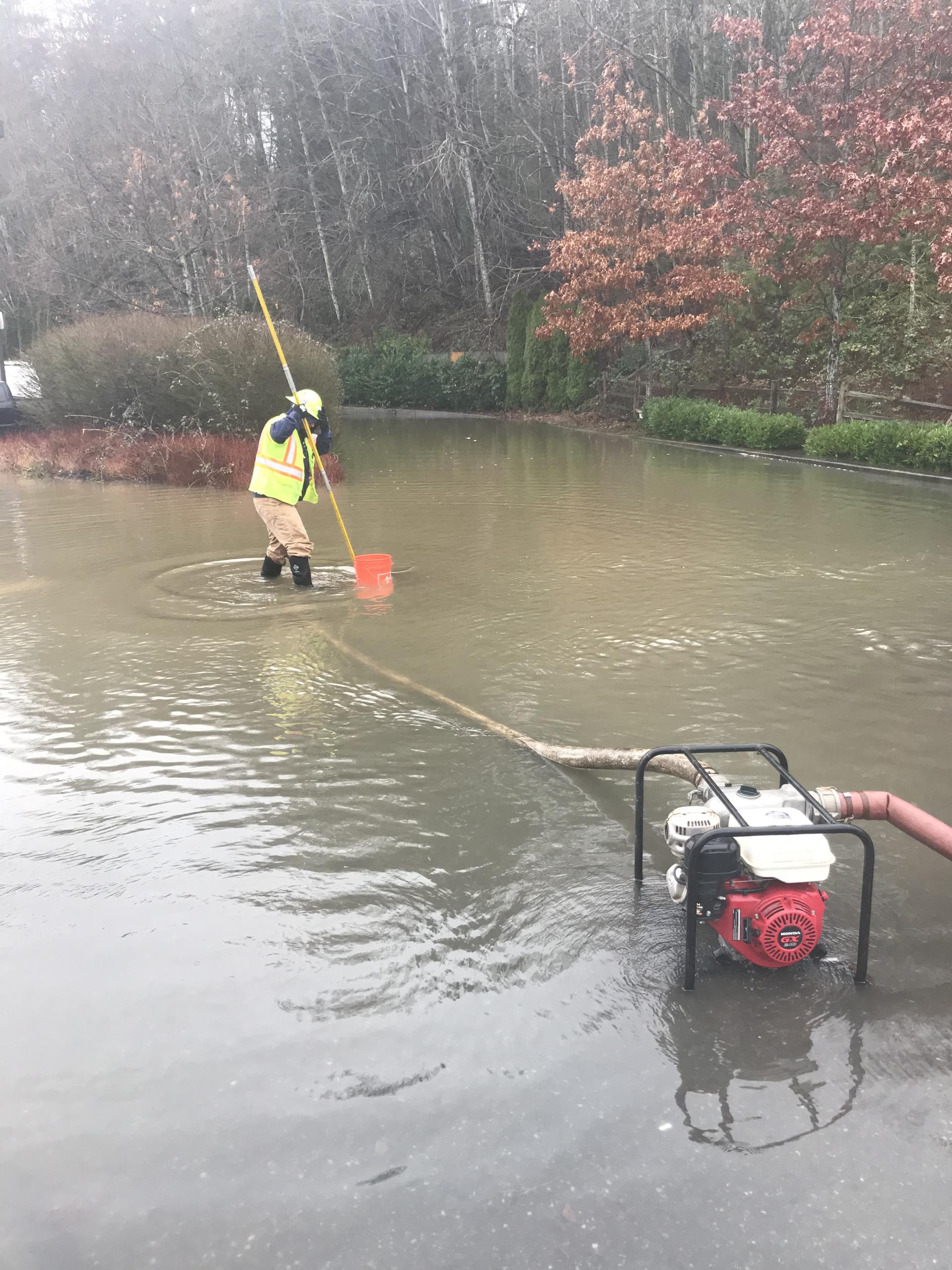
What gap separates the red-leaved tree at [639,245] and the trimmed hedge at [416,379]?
9.79m

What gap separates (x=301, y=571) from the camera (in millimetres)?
9438

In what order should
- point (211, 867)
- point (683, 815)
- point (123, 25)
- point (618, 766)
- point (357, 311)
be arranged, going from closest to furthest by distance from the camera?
point (683, 815) < point (211, 867) < point (618, 766) < point (123, 25) < point (357, 311)

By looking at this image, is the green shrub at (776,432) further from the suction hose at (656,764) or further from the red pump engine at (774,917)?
the red pump engine at (774,917)

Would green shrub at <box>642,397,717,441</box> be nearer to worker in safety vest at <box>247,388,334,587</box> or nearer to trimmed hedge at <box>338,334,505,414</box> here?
trimmed hedge at <box>338,334,505,414</box>

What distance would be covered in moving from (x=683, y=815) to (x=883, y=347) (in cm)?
2149

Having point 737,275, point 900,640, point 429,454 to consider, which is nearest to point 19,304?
point 429,454

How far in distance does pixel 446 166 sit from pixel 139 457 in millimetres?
21693

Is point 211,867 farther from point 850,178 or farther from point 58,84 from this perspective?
point 58,84

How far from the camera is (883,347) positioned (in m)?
22.2

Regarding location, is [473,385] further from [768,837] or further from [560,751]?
[768,837]

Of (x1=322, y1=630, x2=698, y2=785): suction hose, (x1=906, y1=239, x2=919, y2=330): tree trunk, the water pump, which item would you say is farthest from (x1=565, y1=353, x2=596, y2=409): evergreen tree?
the water pump

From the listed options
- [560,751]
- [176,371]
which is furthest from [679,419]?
[560,751]

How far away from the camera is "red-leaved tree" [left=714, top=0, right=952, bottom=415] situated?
53.7 ft

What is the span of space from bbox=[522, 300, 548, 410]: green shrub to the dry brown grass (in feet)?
50.4
